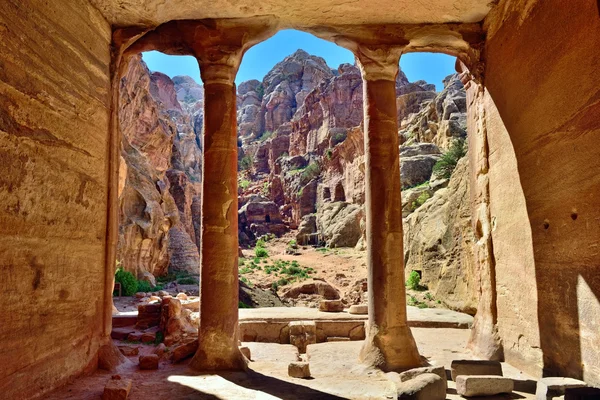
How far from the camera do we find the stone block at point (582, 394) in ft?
14.8

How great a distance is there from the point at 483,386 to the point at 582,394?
1.48 m

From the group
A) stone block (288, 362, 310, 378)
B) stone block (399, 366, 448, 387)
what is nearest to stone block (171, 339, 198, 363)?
stone block (288, 362, 310, 378)

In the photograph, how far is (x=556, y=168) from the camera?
19.8 feet

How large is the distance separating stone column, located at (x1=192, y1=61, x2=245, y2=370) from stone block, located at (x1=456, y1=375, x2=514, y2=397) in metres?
3.49

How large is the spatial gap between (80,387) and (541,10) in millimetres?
8331

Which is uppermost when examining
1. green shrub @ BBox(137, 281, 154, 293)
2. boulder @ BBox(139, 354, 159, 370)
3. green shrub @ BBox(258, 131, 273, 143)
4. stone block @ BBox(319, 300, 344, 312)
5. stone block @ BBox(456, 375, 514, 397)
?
green shrub @ BBox(258, 131, 273, 143)

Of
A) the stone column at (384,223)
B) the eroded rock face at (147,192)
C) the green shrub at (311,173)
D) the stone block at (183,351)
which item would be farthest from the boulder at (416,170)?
the green shrub at (311,173)

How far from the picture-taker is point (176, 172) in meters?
41.5

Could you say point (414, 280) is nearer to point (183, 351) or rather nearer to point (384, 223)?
point (384, 223)

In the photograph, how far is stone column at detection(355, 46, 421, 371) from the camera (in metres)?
7.60

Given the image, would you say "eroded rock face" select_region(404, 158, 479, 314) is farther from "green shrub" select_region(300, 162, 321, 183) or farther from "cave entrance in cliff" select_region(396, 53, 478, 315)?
"green shrub" select_region(300, 162, 321, 183)

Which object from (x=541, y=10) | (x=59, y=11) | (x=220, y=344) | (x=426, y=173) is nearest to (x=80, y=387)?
(x=220, y=344)

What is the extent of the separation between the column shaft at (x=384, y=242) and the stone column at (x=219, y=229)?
7.81ft

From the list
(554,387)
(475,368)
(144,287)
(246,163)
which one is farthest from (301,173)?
(554,387)
